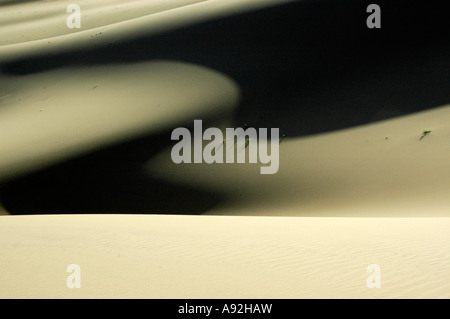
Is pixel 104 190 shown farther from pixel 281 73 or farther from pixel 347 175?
pixel 281 73

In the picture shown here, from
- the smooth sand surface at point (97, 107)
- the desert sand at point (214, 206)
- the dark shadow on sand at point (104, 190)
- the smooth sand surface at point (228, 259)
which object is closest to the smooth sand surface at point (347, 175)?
the desert sand at point (214, 206)

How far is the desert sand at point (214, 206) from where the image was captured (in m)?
6.21

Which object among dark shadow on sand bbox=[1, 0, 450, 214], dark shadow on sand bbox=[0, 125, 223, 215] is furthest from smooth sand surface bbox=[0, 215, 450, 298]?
dark shadow on sand bbox=[1, 0, 450, 214]

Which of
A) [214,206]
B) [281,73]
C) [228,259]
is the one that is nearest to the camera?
[228,259]

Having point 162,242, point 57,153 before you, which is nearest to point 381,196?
point 162,242

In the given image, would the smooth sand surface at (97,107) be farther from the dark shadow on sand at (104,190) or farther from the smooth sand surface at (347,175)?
the smooth sand surface at (347,175)

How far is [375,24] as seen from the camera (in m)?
19.1

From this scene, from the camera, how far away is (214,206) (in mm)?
14195

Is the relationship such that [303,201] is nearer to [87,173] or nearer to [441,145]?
[441,145]

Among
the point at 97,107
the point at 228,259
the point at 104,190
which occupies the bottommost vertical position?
the point at 228,259

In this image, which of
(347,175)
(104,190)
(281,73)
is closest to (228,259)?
(347,175)

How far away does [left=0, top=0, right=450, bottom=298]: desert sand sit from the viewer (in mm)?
6211

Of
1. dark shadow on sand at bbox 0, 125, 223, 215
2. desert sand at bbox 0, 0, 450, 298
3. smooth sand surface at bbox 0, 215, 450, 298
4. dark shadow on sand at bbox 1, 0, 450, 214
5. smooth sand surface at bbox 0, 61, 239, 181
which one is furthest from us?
smooth sand surface at bbox 0, 61, 239, 181

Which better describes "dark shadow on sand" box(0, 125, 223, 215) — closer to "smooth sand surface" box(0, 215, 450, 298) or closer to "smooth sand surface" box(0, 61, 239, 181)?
"smooth sand surface" box(0, 61, 239, 181)
